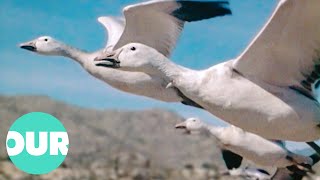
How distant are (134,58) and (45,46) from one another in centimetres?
252

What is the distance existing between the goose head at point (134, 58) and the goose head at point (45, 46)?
7.03 feet

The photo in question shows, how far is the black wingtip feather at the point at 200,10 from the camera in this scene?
5602 millimetres

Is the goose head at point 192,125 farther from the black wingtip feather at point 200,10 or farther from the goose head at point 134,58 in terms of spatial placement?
the goose head at point 134,58

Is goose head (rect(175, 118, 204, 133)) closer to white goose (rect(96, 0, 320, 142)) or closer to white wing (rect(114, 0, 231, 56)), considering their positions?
white wing (rect(114, 0, 231, 56))

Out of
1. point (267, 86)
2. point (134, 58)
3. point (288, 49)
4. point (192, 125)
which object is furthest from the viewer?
point (192, 125)

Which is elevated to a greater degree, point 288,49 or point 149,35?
point 288,49

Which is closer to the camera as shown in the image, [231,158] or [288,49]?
[288,49]

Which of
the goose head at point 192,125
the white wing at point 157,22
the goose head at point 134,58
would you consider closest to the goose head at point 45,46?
the white wing at point 157,22

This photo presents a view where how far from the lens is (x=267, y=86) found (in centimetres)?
482

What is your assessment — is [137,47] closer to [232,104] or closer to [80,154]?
[232,104]

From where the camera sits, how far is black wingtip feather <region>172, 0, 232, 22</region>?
18.4 ft

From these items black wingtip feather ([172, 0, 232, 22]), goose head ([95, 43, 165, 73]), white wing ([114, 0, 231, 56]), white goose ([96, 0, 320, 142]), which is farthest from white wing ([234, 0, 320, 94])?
white wing ([114, 0, 231, 56])

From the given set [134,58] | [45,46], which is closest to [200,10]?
[134,58]

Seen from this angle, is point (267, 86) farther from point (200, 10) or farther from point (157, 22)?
point (157, 22)
